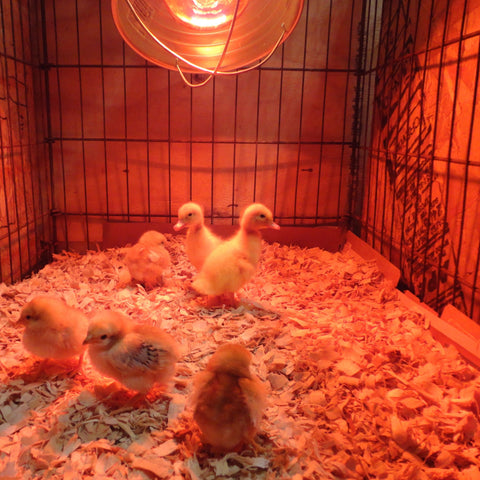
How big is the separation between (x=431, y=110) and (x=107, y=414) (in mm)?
2338

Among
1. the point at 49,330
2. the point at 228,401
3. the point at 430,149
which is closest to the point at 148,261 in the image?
the point at 49,330

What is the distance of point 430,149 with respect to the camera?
2.77 metres

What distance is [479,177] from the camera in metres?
2.31

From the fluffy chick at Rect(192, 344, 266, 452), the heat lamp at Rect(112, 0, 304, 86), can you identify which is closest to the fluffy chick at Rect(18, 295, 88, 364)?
the fluffy chick at Rect(192, 344, 266, 452)

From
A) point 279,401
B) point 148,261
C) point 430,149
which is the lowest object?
point 279,401

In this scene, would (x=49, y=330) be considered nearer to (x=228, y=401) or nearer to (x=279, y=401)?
(x=228, y=401)

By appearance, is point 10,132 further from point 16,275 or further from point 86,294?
point 86,294

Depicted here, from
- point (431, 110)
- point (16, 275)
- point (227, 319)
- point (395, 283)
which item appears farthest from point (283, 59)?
point (16, 275)

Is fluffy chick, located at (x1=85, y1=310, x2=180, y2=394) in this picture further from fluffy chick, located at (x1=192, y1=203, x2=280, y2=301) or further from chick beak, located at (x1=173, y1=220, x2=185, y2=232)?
chick beak, located at (x1=173, y1=220, x2=185, y2=232)

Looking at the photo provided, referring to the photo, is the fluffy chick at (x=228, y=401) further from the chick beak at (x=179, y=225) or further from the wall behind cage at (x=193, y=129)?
the wall behind cage at (x=193, y=129)

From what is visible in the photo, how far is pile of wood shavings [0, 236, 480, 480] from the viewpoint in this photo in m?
1.55

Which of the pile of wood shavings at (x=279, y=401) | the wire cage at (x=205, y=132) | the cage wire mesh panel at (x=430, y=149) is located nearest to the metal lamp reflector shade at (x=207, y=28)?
the cage wire mesh panel at (x=430, y=149)

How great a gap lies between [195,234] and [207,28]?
1140mm

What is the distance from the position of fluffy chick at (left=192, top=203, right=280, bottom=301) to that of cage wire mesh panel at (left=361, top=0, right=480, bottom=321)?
958 mm
